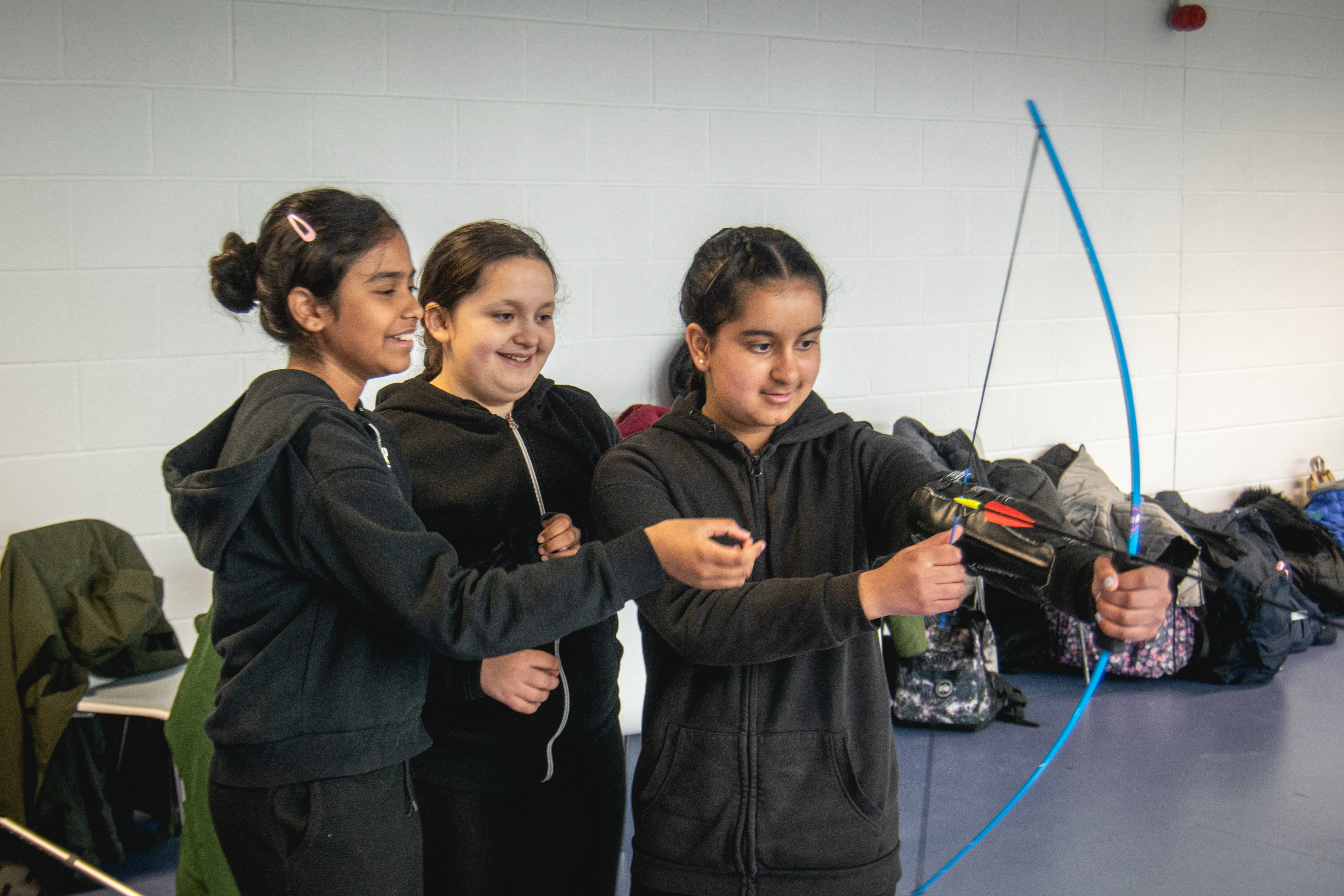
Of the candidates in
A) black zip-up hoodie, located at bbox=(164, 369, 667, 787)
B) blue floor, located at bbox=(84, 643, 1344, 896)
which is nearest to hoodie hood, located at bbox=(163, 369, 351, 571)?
black zip-up hoodie, located at bbox=(164, 369, 667, 787)

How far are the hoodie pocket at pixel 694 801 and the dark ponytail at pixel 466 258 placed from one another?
2.13 feet

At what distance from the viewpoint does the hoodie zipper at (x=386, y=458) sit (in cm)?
112

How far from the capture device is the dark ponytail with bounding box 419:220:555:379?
1.46 metres

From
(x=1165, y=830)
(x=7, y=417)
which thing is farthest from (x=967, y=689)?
(x=7, y=417)

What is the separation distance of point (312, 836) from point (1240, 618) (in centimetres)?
327

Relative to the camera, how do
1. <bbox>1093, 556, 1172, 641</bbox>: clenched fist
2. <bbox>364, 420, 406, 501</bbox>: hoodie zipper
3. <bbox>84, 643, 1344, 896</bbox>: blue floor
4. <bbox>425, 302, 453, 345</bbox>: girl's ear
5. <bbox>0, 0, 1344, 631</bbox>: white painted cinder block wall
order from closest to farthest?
<bbox>1093, 556, 1172, 641</bbox>: clenched fist, <bbox>364, 420, 406, 501</bbox>: hoodie zipper, <bbox>425, 302, 453, 345</bbox>: girl's ear, <bbox>84, 643, 1344, 896</bbox>: blue floor, <bbox>0, 0, 1344, 631</bbox>: white painted cinder block wall

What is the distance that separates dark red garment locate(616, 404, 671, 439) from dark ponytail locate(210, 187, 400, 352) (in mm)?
1830

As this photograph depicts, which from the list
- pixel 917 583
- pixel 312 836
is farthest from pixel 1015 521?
pixel 312 836

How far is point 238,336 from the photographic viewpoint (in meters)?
2.88

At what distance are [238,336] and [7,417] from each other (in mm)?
568

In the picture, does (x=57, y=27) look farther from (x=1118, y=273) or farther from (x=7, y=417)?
(x=1118, y=273)

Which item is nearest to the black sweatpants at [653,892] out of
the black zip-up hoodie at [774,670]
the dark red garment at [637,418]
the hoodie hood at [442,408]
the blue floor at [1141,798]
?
the black zip-up hoodie at [774,670]

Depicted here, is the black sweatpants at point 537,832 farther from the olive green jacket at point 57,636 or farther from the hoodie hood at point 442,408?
the olive green jacket at point 57,636

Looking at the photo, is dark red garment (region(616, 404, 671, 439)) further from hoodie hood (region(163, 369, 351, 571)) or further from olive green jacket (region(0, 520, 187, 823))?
hoodie hood (region(163, 369, 351, 571))
